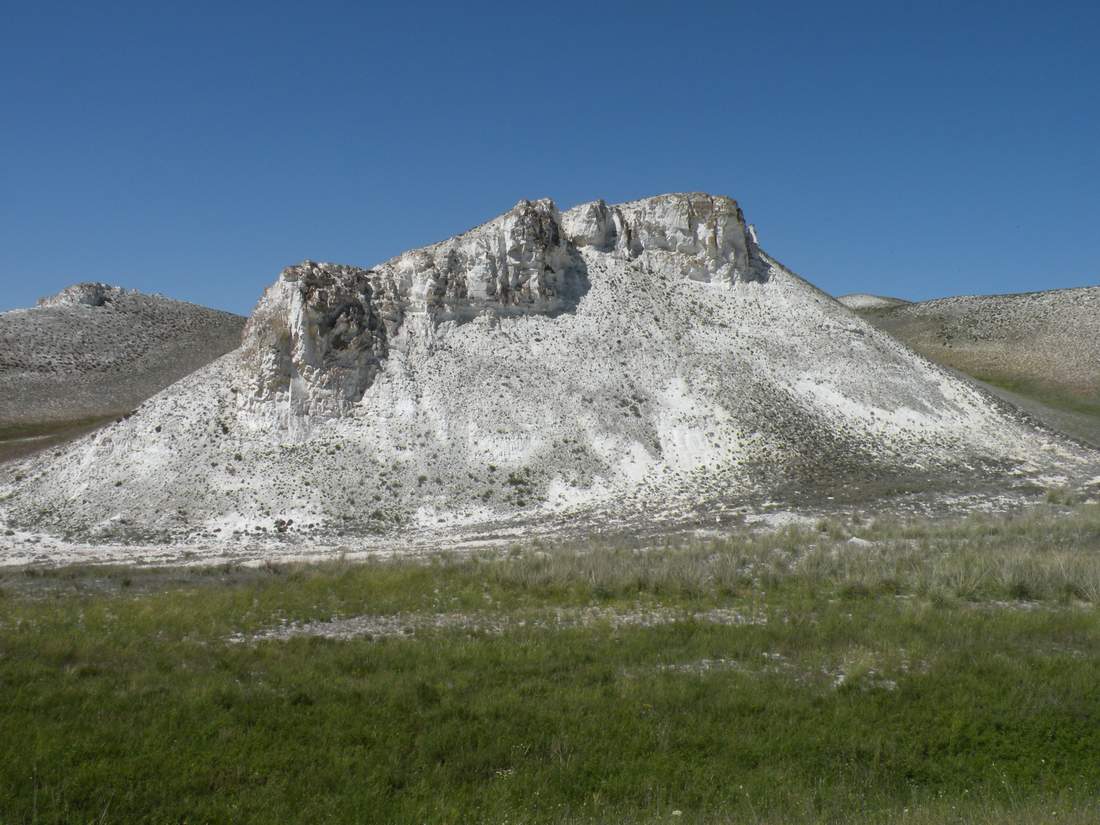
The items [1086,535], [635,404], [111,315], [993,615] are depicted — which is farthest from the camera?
[111,315]

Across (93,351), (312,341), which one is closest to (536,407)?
(312,341)

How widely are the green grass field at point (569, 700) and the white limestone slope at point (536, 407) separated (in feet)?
40.2

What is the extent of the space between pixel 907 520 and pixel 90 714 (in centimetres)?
2325

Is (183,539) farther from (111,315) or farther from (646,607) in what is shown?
(111,315)

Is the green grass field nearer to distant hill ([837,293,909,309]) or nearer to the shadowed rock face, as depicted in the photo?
the shadowed rock face

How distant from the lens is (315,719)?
8766mm

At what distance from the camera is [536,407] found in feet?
110

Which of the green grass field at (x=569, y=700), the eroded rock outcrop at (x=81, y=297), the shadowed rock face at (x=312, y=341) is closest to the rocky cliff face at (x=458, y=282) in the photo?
the shadowed rock face at (x=312, y=341)

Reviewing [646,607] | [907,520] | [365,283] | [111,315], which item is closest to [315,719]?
[646,607]

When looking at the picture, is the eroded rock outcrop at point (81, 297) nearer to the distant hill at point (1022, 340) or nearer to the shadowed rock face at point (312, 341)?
the shadowed rock face at point (312, 341)

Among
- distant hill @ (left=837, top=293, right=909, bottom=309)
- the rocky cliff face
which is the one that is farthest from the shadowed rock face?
distant hill @ (left=837, top=293, right=909, bottom=309)

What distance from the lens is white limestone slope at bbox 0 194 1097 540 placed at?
2867 centimetres

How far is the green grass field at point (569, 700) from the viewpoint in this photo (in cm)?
713

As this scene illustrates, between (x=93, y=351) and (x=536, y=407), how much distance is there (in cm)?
6360
